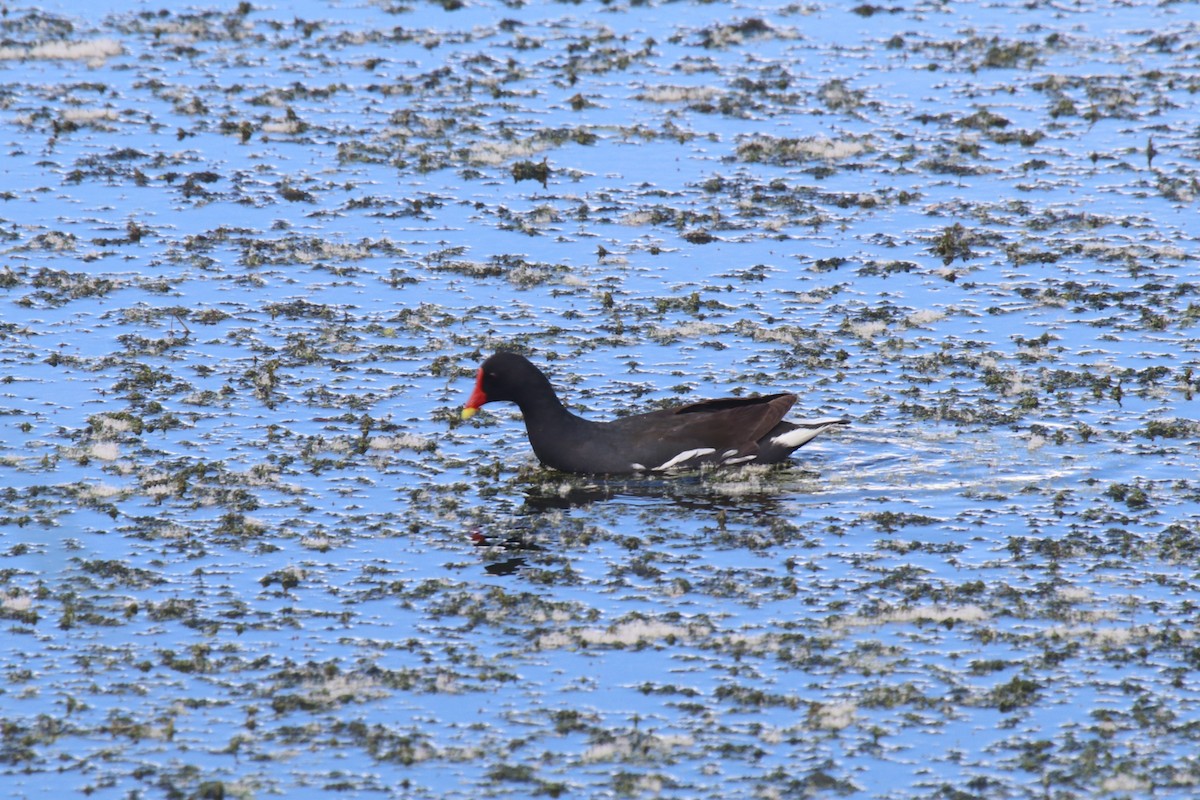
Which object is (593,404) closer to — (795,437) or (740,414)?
(740,414)

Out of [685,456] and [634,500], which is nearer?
[634,500]

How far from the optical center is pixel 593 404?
12.6 m

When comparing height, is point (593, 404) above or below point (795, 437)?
above

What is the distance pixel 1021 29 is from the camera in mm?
23172

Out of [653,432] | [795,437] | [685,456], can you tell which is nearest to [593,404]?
[653,432]

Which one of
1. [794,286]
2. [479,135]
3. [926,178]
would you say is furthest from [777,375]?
[479,135]

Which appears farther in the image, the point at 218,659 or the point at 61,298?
the point at 61,298

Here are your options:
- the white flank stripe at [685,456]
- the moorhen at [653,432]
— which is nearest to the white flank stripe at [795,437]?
the moorhen at [653,432]

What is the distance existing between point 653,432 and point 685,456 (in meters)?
0.27

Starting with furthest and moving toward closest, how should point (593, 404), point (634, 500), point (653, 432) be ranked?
point (593, 404)
point (653, 432)
point (634, 500)

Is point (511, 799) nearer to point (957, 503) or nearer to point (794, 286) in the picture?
point (957, 503)

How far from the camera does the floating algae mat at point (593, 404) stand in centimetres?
815

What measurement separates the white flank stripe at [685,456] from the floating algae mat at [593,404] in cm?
18

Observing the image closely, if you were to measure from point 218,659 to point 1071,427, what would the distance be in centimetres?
638
